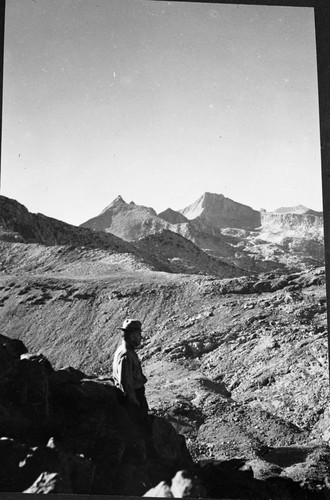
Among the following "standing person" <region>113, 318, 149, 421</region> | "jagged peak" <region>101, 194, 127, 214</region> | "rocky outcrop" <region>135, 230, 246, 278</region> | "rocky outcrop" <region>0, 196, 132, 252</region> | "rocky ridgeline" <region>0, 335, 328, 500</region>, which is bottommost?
"rocky ridgeline" <region>0, 335, 328, 500</region>

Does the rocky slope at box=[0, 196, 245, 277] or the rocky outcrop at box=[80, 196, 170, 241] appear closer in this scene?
the rocky outcrop at box=[80, 196, 170, 241]

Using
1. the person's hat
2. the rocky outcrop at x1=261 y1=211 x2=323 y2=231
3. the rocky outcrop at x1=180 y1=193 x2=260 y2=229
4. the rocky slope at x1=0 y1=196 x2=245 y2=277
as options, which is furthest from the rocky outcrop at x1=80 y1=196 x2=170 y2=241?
the person's hat

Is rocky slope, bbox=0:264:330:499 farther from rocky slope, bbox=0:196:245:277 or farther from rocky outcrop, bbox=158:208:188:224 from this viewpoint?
rocky outcrop, bbox=158:208:188:224

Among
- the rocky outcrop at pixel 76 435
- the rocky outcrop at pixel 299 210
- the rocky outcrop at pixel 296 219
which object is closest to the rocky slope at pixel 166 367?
the rocky outcrop at pixel 76 435

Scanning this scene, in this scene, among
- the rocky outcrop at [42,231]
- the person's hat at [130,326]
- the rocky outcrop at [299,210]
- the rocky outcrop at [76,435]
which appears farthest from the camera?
the rocky outcrop at [42,231]

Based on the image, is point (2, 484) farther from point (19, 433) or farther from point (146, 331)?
point (146, 331)

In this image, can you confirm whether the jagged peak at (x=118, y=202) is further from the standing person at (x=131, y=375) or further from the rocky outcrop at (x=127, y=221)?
the standing person at (x=131, y=375)

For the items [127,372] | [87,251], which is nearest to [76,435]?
[127,372]

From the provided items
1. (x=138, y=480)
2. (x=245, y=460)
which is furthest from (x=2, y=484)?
(x=245, y=460)
